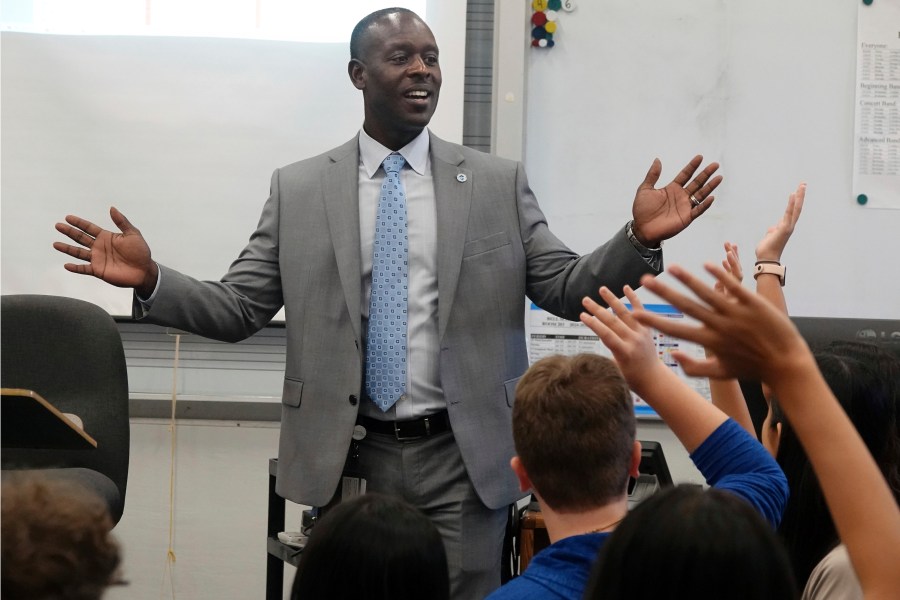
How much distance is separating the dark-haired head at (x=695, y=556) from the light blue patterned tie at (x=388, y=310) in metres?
1.44

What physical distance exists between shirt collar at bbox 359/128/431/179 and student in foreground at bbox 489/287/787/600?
1.11m

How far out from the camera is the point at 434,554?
114 cm

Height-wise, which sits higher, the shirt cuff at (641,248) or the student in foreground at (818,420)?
the shirt cuff at (641,248)

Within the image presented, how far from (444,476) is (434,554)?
1155 millimetres

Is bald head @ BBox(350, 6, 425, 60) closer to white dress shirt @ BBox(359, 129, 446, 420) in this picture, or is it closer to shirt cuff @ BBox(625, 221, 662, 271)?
white dress shirt @ BBox(359, 129, 446, 420)

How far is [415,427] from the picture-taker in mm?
2305

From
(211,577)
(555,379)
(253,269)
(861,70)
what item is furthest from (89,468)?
(861,70)

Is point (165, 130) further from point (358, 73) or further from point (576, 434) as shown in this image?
point (576, 434)

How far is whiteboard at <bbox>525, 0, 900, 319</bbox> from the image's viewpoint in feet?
11.0

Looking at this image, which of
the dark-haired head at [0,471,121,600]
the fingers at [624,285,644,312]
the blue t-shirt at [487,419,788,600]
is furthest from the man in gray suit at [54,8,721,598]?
the dark-haired head at [0,471,121,600]

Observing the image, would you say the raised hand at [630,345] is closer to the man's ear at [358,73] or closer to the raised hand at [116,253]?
the raised hand at [116,253]

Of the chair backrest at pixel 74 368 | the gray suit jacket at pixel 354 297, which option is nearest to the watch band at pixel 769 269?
the gray suit jacket at pixel 354 297

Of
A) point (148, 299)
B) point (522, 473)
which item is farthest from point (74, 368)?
point (522, 473)

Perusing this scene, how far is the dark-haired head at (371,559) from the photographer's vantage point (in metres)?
1.09
